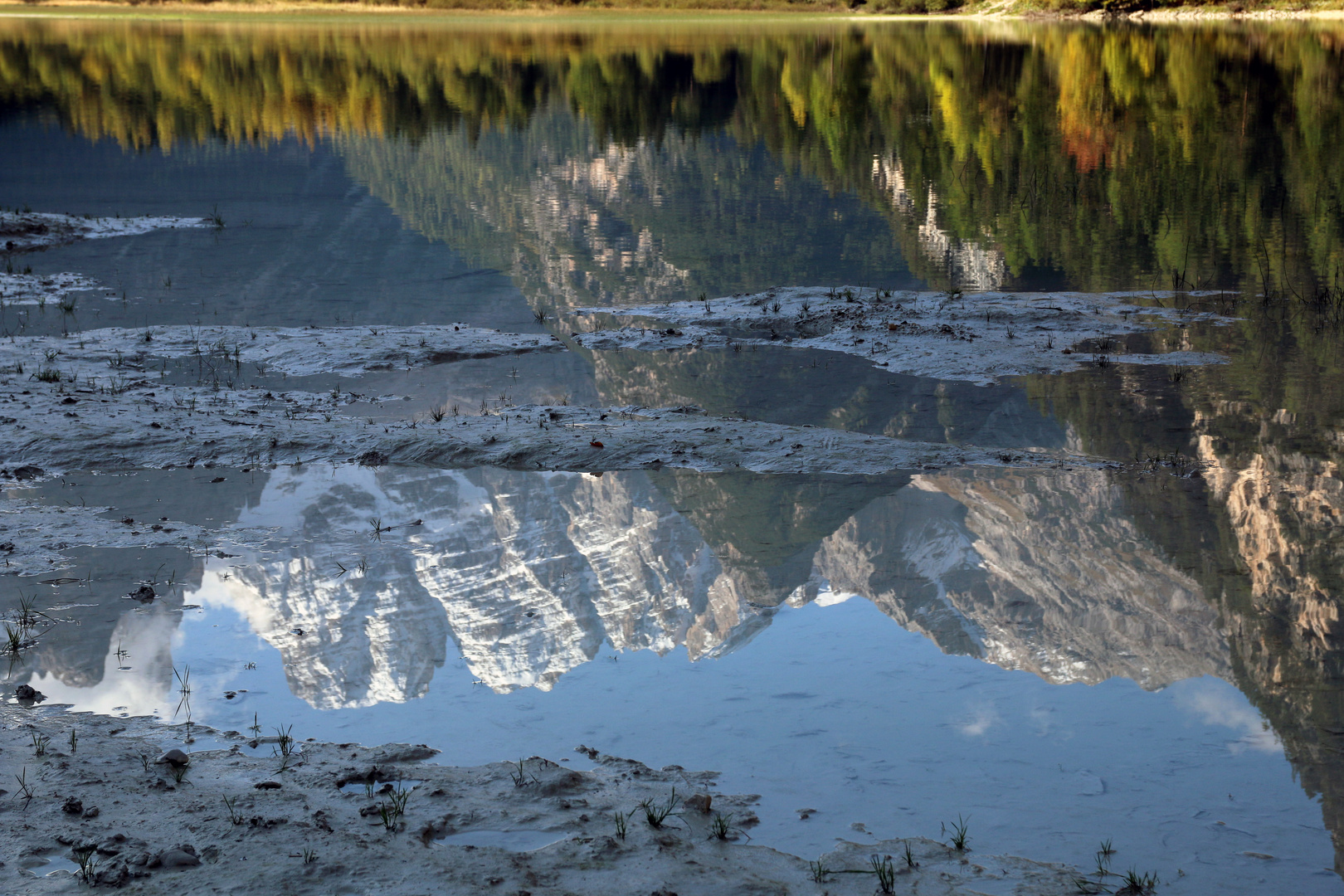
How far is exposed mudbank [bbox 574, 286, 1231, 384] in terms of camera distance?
1812 cm

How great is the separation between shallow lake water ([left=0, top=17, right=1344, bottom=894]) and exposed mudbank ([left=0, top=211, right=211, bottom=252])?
157 centimetres

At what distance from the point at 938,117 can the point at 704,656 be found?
55.2 metres

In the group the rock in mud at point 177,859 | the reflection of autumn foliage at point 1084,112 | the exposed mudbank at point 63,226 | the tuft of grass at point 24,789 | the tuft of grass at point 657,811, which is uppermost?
the reflection of autumn foliage at point 1084,112

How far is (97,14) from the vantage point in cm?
15650

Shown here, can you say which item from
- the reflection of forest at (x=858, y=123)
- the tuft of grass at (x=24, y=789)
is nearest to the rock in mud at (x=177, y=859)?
the tuft of grass at (x=24, y=789)

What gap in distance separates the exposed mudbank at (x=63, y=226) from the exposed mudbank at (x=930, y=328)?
640 inches

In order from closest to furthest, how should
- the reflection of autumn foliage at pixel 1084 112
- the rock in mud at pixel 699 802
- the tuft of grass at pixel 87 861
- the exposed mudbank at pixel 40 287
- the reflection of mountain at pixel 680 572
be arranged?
the tuft of grass at pixel 87 861 → the rock in mud at pixel 699 802 → the reflection of mountain at pixel 680 572 → the exposed mudbank at pixel 40 287 → the reflection of autumn foliage at pixel 1084 112

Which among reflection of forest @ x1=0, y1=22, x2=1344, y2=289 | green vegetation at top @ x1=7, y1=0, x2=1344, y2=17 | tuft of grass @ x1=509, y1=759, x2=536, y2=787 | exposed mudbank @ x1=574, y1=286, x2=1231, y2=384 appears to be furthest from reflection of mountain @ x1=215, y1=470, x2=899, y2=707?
green vegetation at top @ x1=7, y1=0, x2=1344, y2=17

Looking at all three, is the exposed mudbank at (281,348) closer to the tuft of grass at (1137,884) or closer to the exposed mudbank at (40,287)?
the exposed mudbank at (40,287)

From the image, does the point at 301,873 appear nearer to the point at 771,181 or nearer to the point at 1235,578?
the point at 1235,578

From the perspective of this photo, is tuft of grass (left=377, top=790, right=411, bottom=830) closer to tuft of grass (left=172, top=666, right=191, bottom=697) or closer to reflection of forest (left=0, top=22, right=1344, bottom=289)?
tuft of grass (left=172, top=666, right=191, bottom=697)

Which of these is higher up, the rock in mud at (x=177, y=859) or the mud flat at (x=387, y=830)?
the rock in mud at (x=177, y=859)

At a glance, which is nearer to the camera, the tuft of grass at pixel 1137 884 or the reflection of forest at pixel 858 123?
the tuft of grass at pixel 1137 884

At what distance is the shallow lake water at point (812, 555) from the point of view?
7973 millimetres
